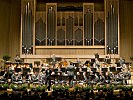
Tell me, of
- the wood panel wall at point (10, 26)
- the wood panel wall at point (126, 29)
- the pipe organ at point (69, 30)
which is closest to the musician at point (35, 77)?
the pipe organ at point (69, 30)

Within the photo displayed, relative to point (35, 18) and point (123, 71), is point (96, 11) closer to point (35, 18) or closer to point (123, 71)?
point (35, 18)

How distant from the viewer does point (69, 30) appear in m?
15.1

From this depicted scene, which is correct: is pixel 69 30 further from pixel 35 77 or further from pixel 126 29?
pixel 35 77

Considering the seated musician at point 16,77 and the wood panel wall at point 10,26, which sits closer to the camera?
the seated musician at point 16,77

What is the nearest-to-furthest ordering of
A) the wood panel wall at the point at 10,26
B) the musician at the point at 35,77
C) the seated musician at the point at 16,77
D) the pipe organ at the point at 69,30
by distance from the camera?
the musician at the point at 35,77, the seated musician at the point at 16,77, the pipe organ at the point at 69,30, the wood panel wall at the point at 10,26

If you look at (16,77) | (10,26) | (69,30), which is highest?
(10,26)

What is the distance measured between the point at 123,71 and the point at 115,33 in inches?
154

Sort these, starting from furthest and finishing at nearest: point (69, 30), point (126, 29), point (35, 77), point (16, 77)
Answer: point (126, 29) < point (69, 30) < point (16, 77) < point (35, 77)

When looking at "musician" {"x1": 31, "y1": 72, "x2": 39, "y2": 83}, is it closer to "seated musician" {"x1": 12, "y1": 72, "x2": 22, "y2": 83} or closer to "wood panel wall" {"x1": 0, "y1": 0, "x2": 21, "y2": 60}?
"seated musician" {"x1": 12, "y1": 72, "x2": 22, "y2": 83}

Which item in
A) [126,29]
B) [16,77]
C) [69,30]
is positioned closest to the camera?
[16,77]

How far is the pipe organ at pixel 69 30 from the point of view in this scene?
14883 millimetres

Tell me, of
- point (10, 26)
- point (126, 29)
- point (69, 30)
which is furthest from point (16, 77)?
point (126, 29)

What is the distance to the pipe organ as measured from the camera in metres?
14.9

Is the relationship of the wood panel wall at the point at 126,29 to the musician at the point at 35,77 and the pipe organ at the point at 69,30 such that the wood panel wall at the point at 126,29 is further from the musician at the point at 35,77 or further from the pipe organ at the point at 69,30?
the musician at the point at 35,77
